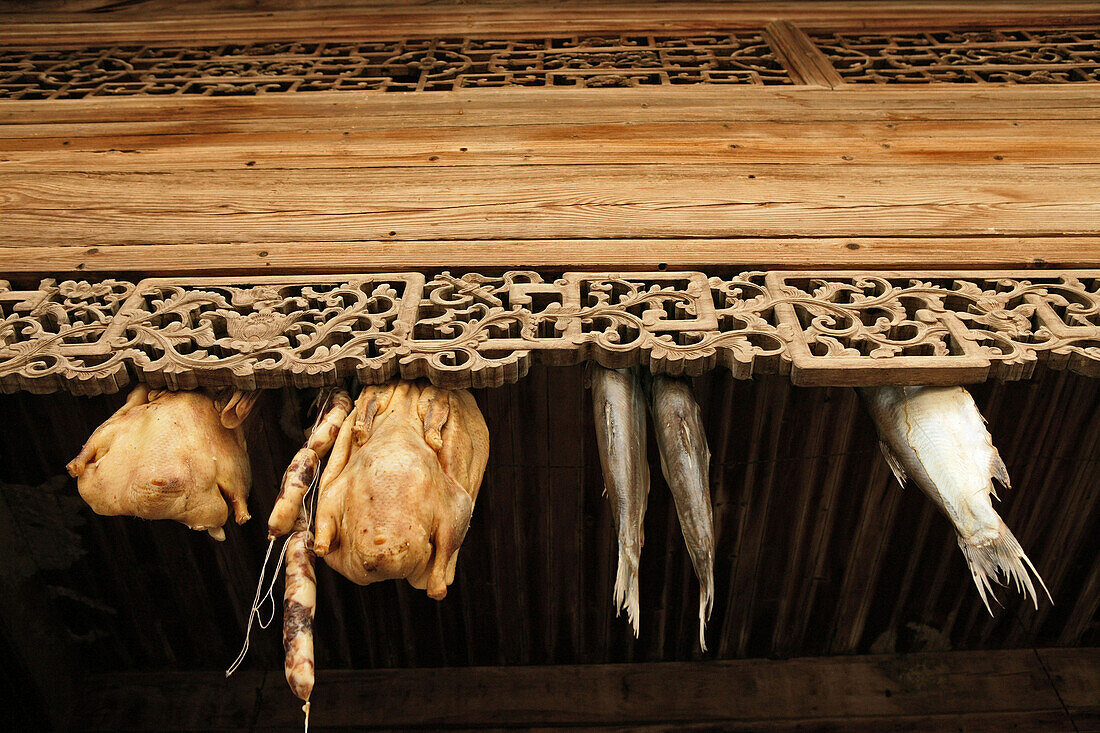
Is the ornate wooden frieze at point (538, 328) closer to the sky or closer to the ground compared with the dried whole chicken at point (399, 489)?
closer to the sky

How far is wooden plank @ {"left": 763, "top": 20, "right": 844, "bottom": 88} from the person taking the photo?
10.3 feet

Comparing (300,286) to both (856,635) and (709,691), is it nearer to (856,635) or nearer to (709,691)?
(709,691)

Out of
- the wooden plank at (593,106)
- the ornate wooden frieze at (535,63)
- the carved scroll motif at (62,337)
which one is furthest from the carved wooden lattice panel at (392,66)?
the carved scroll motif at (62,337)

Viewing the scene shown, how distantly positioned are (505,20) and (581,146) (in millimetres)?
1395

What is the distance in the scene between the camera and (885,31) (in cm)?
366

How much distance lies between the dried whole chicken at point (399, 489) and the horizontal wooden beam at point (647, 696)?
192 cm

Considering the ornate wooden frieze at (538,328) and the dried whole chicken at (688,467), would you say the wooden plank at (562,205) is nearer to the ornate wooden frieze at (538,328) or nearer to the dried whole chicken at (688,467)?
the ornate wooden frieze at (538,328)

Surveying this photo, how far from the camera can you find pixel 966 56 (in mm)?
3410

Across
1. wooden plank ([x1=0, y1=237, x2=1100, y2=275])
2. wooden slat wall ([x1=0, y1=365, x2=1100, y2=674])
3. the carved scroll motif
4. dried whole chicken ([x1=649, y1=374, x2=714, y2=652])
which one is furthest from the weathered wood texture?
wooden slat wall ([x1=0, y1=365, x2=1100, y2=674])

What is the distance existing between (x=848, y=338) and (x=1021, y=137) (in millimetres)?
1363

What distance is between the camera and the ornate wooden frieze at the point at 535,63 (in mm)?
3209

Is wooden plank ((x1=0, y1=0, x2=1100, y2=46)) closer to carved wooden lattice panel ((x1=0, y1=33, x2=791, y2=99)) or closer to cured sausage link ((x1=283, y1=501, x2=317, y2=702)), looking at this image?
carved wooden lattice panel ((x1=0, y1=33, x2=791, y2=99))

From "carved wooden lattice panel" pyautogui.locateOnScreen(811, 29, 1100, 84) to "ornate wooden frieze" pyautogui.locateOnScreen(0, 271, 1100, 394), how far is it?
57.7 inches

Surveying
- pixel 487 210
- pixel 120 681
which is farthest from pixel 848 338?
pixel 120 681
